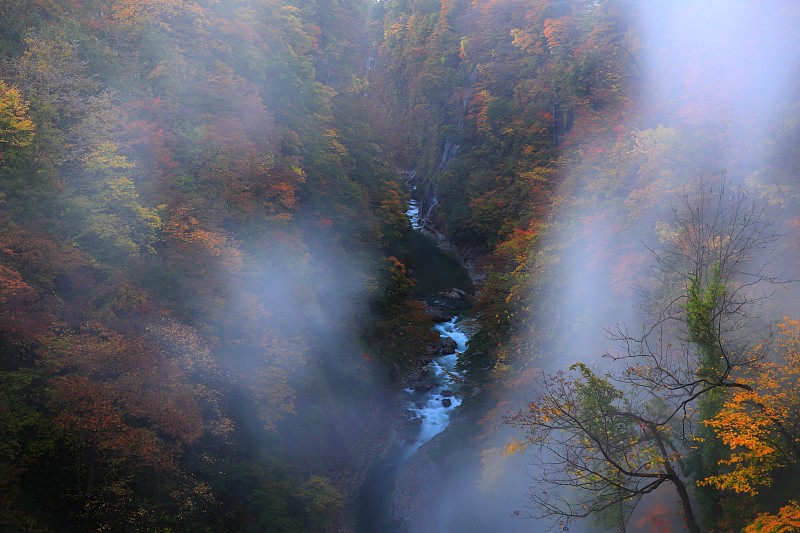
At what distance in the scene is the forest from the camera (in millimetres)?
12398

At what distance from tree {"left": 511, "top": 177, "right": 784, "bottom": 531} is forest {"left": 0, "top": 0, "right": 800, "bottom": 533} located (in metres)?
0.15

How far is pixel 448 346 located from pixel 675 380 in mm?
23124

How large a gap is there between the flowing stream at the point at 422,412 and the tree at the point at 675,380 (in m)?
7.34

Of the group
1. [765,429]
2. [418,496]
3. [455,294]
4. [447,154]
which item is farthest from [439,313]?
[447,154]

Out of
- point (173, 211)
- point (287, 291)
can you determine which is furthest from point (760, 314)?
point (173, 211)

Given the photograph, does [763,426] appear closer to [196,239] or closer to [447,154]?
[196,239]

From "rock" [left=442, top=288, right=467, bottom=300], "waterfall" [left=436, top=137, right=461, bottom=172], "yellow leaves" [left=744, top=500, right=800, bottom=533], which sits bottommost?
"yellow leaves" [left=744, top=500, right=800, bottom=533]

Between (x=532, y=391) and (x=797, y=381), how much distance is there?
9.95m

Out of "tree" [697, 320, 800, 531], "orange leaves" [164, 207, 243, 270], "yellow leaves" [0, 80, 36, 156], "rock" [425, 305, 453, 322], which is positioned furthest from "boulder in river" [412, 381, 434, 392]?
"yellow leaves" [0, 80, 36, 156]

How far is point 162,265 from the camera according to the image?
60.2 ft

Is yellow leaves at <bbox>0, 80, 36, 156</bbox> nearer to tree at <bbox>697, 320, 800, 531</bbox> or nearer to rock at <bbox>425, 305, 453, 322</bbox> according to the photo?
tree at <bbox>697, 320, 800, 531</bbox>

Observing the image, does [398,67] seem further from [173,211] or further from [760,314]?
[760,314]

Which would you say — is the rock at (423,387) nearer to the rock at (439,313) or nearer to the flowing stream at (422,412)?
the flowing stream at (422,412)

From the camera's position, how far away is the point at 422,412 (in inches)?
1083
